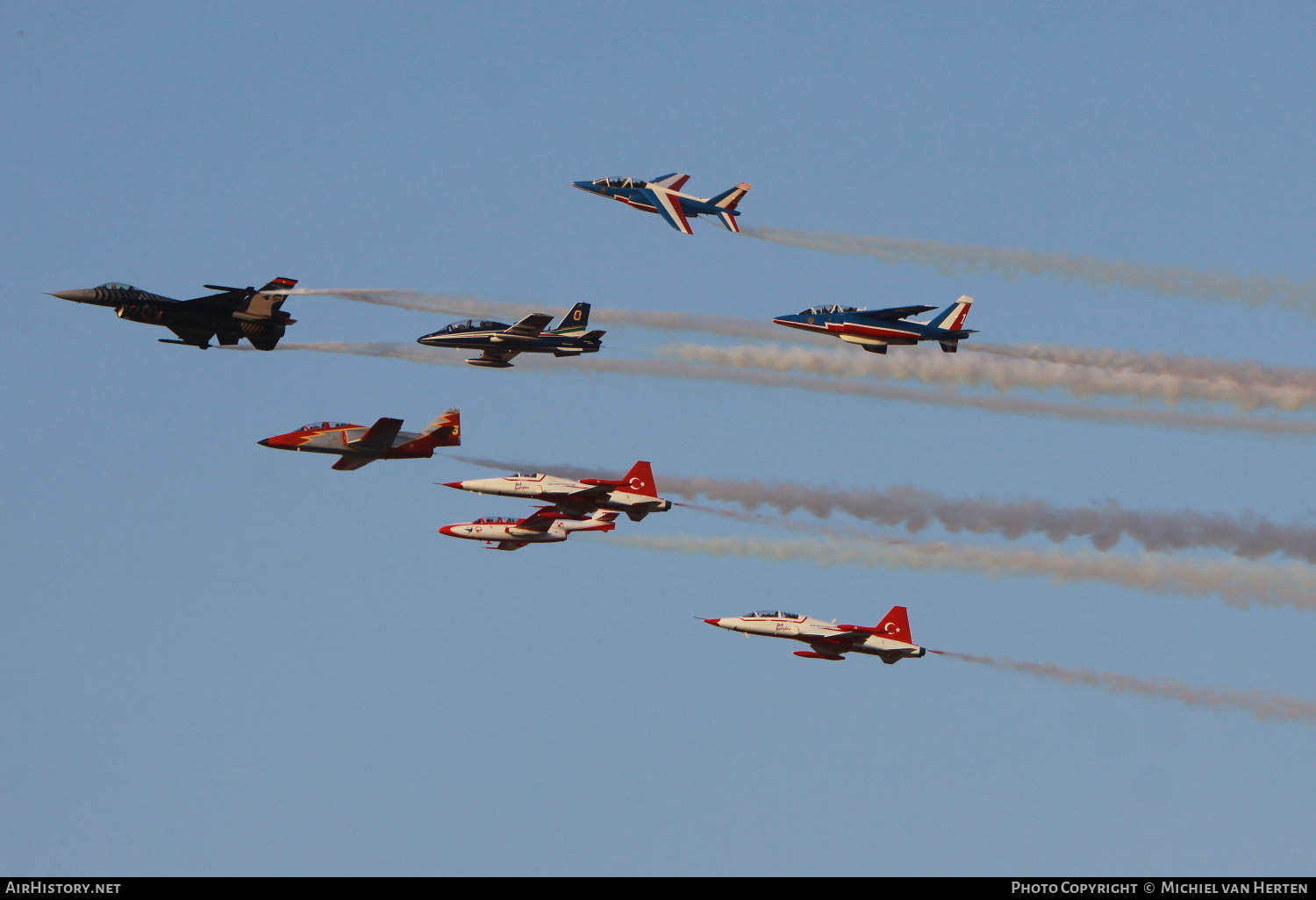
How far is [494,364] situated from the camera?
73.2 m

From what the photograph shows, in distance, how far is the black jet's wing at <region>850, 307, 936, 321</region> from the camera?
7169 cm

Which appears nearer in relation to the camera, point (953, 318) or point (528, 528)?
point (953, 318)

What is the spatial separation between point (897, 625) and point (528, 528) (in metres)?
16.6

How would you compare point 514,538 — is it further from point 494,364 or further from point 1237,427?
point 1237,427

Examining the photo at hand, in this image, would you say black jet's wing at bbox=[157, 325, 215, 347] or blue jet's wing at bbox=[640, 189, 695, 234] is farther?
blue jet's wing at bbox=[640, 189, 695, 234]

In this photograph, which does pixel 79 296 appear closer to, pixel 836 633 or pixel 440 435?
pixel 440 435

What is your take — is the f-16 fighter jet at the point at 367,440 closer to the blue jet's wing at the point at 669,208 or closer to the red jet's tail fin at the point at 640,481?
the red jet's tail fin at the point at 640,481

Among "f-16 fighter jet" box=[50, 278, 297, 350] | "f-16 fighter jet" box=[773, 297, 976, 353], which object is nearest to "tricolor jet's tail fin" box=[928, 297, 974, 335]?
"f-16 fighter jet" box=[773, 297, 976, 353]

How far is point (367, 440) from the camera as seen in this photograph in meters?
71.3

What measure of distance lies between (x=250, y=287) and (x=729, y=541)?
20.1 m

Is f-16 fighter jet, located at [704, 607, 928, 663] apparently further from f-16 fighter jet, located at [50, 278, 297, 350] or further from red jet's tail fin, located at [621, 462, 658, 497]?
f-16 fighter jet, located at [50, 278, 297, 350]

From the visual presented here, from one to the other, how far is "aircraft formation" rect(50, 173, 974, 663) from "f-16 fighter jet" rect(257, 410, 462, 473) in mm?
32

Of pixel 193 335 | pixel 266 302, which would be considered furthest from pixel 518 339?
pixel 193 335
